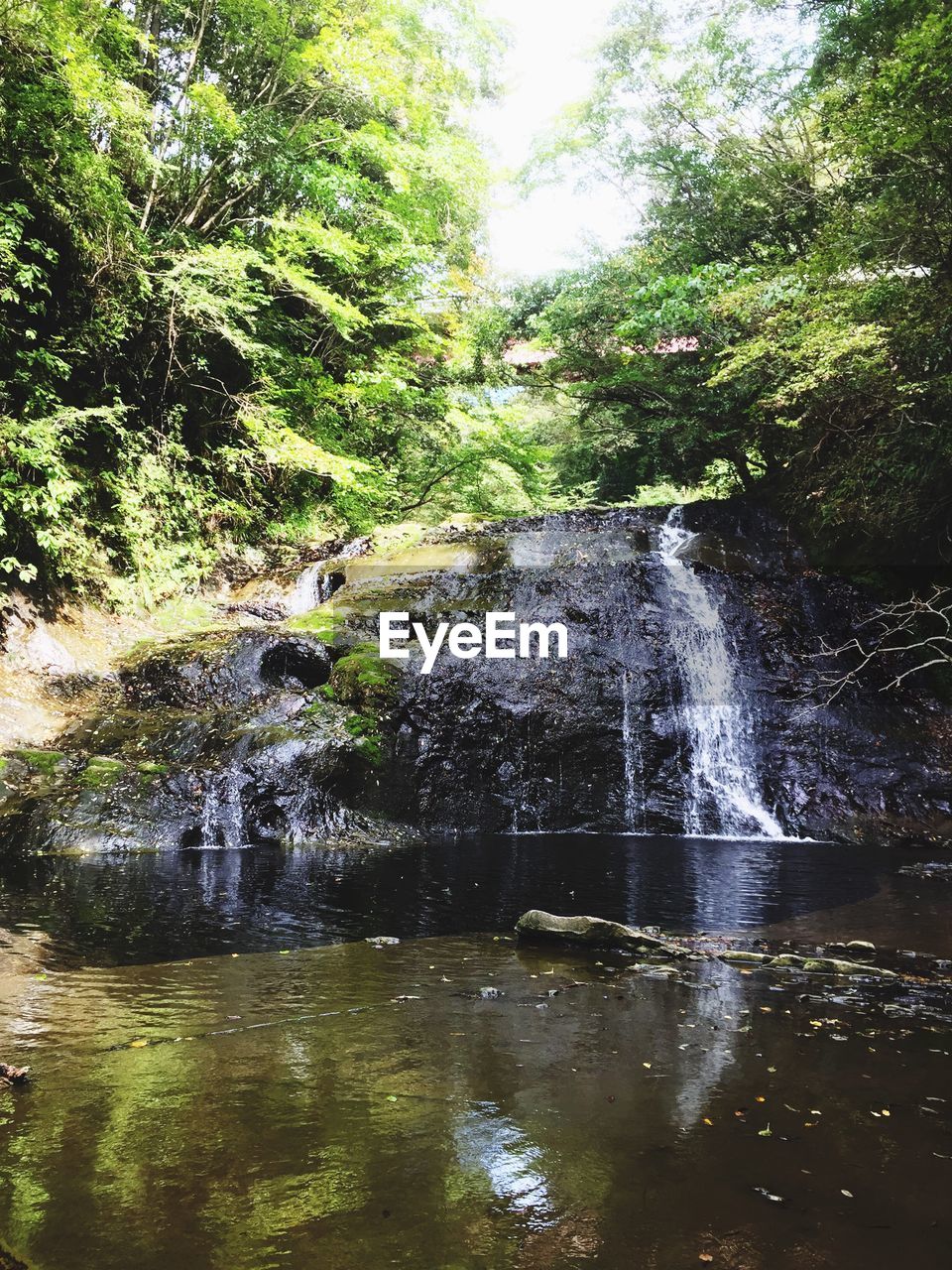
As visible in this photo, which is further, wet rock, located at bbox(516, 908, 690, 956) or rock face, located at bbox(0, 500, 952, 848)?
rock face, located at bbox(0, 500, 952, 848)

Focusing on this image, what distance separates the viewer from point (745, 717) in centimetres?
1095

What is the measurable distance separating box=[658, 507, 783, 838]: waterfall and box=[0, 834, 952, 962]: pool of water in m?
1.41

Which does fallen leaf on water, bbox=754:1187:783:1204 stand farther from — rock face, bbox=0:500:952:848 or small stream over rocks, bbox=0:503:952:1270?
rock face, bbox=0:500:952:848

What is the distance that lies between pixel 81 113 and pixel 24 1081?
11.5 m

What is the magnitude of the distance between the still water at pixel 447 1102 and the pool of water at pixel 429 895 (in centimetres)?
7

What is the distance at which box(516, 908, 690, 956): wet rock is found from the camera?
4648 millimetres

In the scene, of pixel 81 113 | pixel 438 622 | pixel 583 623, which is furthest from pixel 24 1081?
pixel 81 113

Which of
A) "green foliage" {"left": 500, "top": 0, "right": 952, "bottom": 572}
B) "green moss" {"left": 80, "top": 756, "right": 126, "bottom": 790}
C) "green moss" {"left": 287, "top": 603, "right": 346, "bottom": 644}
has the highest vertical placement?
"green foliage" {"left": 500, "top": 0, "right": 952, "bottom": 572}

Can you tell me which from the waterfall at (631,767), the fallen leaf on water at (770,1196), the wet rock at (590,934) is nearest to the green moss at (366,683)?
the waterfall at (631,767)

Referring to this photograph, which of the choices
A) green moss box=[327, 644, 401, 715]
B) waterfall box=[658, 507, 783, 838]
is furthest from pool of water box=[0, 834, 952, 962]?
green moss box=[327, 644, 401, 715]

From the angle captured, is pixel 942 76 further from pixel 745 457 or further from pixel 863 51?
pixel 745 457

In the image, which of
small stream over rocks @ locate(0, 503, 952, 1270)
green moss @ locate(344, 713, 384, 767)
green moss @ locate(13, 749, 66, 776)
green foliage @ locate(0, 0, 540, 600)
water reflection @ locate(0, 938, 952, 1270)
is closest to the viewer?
water reflection @ locate(0, 938, 952, 1270)

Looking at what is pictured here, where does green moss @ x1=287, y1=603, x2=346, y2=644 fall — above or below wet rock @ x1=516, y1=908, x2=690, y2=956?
above

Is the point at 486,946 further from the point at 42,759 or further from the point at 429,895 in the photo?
the point at 42,759
